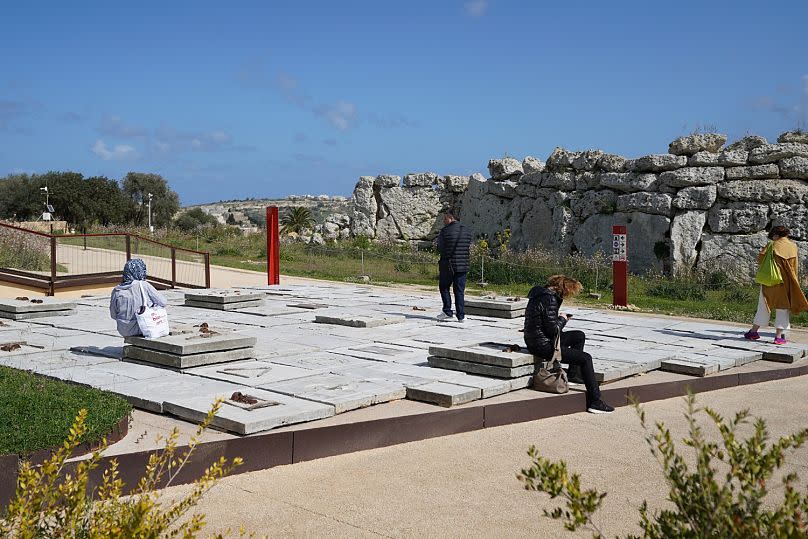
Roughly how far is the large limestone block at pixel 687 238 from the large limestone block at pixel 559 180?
3.44 metres

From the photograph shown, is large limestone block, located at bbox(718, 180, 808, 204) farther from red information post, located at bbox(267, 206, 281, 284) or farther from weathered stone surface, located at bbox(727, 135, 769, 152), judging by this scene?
red information post, located at bbox(267, 206, 281, 284)

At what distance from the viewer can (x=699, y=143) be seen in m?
20.5

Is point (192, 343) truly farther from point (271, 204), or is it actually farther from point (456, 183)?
point (271, 204)

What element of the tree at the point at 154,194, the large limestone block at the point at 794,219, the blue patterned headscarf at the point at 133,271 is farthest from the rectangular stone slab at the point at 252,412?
the tree at the point at 154,194

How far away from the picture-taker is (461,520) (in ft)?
16.5

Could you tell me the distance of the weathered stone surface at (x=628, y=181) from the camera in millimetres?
20328

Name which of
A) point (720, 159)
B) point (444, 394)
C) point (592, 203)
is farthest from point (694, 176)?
point (444, 394)

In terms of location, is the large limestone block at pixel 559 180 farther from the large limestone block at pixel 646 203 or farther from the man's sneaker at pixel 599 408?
the man's sneaker at pixel 599 408

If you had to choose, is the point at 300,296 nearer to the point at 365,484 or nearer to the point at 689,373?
the point at 689,373

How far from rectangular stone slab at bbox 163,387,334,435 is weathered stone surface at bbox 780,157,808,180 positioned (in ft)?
51.1

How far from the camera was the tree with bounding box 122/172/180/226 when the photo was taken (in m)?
49.1

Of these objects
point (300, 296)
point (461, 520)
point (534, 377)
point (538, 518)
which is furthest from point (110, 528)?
point (300, 296)

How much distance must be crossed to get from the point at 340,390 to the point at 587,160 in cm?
1584

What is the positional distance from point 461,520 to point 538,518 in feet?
1.55
